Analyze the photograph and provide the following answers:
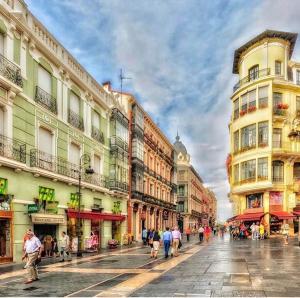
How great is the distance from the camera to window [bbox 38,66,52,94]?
78.7ft

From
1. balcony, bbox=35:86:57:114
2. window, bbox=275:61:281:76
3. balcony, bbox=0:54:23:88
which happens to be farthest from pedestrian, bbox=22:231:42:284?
window, bbox=275:61:281:76

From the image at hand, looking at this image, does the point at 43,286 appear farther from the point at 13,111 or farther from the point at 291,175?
the point at 291,175

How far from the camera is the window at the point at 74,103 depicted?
28.5 meters

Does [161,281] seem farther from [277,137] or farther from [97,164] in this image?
[277,137]

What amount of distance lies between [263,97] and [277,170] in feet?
26.5

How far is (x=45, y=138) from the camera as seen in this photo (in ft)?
80.3

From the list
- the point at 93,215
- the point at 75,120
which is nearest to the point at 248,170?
the point at 93,215

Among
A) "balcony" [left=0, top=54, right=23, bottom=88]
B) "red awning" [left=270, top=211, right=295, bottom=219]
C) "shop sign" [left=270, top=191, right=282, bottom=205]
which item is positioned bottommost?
"red awning" [left=270, top=211, right=295, bottom=219]

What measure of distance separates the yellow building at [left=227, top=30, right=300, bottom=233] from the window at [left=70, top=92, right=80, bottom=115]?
76.5 feet

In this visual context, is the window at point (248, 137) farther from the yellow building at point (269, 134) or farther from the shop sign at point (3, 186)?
the shop sign at point (3, 186)

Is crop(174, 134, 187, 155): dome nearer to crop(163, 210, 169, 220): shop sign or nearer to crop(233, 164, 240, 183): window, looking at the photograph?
crop(163, 210, 169, 220): shop sign

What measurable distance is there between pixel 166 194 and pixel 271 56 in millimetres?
25139

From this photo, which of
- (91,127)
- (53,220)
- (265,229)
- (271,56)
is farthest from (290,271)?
(271,56)

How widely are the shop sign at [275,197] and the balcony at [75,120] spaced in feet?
81.7
